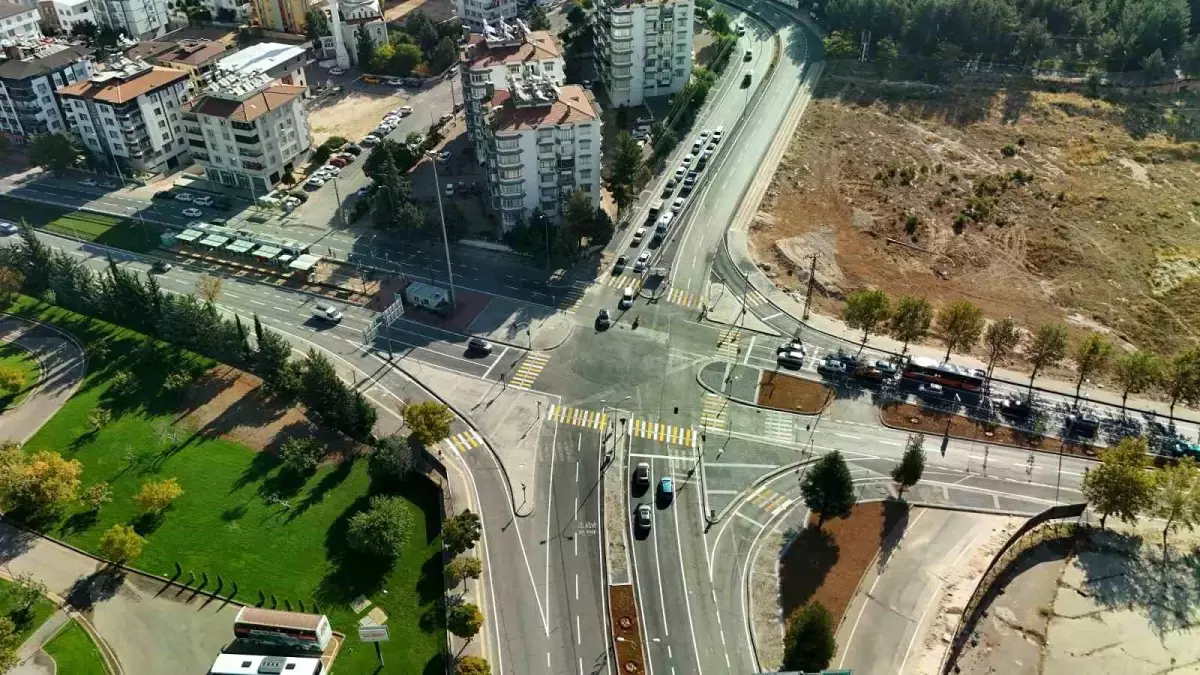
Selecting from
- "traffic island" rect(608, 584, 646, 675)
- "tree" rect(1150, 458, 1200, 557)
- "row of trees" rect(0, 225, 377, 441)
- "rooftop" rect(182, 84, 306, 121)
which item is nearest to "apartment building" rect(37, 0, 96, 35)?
"rooftop" rect(182, 84, 306, 121)

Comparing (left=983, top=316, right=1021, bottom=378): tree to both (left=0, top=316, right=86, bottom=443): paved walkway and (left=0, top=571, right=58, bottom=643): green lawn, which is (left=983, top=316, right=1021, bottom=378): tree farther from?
(left=0, top=316, right=86, bottom=443): paved walkway

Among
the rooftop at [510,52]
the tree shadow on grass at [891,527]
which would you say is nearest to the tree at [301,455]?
the tree shadow on grass at [891,527]

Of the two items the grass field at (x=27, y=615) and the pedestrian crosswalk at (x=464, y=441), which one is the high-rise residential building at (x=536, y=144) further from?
the grass field at (x=27, y=615)

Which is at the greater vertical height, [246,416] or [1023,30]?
[1023,30]

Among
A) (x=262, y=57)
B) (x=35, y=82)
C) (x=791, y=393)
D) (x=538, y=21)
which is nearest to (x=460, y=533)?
(x=791, y=393)

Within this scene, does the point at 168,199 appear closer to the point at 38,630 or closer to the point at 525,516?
the point at 38,630

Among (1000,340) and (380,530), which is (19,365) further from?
(1000,340)
